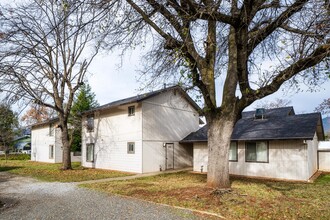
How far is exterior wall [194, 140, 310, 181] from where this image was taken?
1395cm

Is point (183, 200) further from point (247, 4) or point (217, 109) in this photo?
point (247, 4)

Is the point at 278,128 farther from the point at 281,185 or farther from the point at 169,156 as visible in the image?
the point at 169,156

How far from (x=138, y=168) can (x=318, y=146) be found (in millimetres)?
13402

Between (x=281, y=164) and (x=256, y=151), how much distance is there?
5.21ft

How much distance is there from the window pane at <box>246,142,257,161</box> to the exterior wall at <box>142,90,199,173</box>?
6.35m

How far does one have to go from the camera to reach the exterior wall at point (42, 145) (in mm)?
28953

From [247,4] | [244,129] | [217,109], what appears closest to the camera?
[247,4]

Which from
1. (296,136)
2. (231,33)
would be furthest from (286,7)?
(296,136)

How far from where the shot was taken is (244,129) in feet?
56.5

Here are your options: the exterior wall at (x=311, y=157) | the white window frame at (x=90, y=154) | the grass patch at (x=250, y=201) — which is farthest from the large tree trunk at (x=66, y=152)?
the exterior wall at (x=311, y=157)

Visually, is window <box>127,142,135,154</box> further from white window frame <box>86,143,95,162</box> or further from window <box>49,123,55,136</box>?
window <box>49,123,55,136</box>

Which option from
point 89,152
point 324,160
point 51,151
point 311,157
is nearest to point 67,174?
point 89,152

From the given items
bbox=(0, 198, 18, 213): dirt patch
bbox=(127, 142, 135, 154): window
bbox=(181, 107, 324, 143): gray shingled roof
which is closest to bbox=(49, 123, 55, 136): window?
bbox=(127, 142, 135, 154): window

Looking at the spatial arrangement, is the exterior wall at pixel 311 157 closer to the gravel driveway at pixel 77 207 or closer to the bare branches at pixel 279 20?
the bare branches at pixel 279 20
